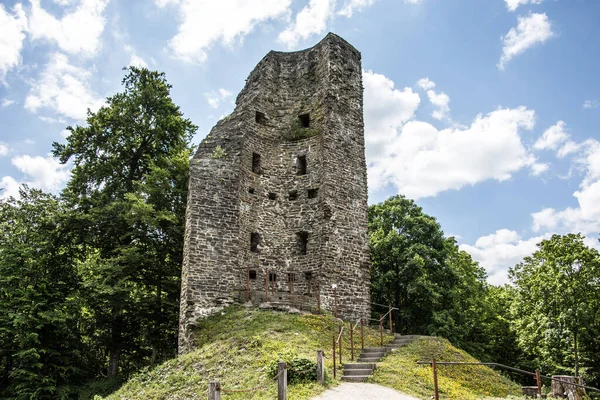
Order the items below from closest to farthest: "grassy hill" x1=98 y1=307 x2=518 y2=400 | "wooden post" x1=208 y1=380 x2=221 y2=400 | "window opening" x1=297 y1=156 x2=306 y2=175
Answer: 1. "wooden post" x1=208 y1=380 x2=221 y2=400
2. "grassy hill" x1=98 y1=307 x2=518 y2=400
3. "window opening" x1=297 y1=156 x2=306 y2=175

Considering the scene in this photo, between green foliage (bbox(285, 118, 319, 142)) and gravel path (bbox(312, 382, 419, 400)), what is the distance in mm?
11433

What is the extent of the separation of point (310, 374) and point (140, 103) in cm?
1612

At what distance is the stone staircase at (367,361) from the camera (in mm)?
11203

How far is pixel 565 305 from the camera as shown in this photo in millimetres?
20906

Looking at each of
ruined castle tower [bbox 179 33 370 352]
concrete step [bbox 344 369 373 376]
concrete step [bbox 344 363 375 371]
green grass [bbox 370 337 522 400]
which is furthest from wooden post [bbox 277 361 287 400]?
ruined castle tower [bbox 179 33 370 352]

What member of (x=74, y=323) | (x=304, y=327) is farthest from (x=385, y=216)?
(x=74, y=323)

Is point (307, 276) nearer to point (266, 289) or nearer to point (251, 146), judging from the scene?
point (266, 289)

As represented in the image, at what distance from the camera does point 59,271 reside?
20.0 m

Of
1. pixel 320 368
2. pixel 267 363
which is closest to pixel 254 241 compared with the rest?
pixel 267 363

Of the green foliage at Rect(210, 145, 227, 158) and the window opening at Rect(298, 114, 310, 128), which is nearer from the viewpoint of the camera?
the green foliage at Rect(210, 145, 227, 158)

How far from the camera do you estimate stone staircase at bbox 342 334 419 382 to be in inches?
441

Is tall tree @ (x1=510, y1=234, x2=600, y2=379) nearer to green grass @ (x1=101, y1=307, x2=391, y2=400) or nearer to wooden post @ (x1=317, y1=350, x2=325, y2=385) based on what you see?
green grass @ (x1=101, y1=307, x2=391, y2=400)

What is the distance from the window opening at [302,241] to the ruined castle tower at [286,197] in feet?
0.13

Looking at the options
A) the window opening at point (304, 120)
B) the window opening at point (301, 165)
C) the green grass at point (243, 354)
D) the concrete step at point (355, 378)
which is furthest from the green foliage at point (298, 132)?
the concrete step at point (355, 378)
